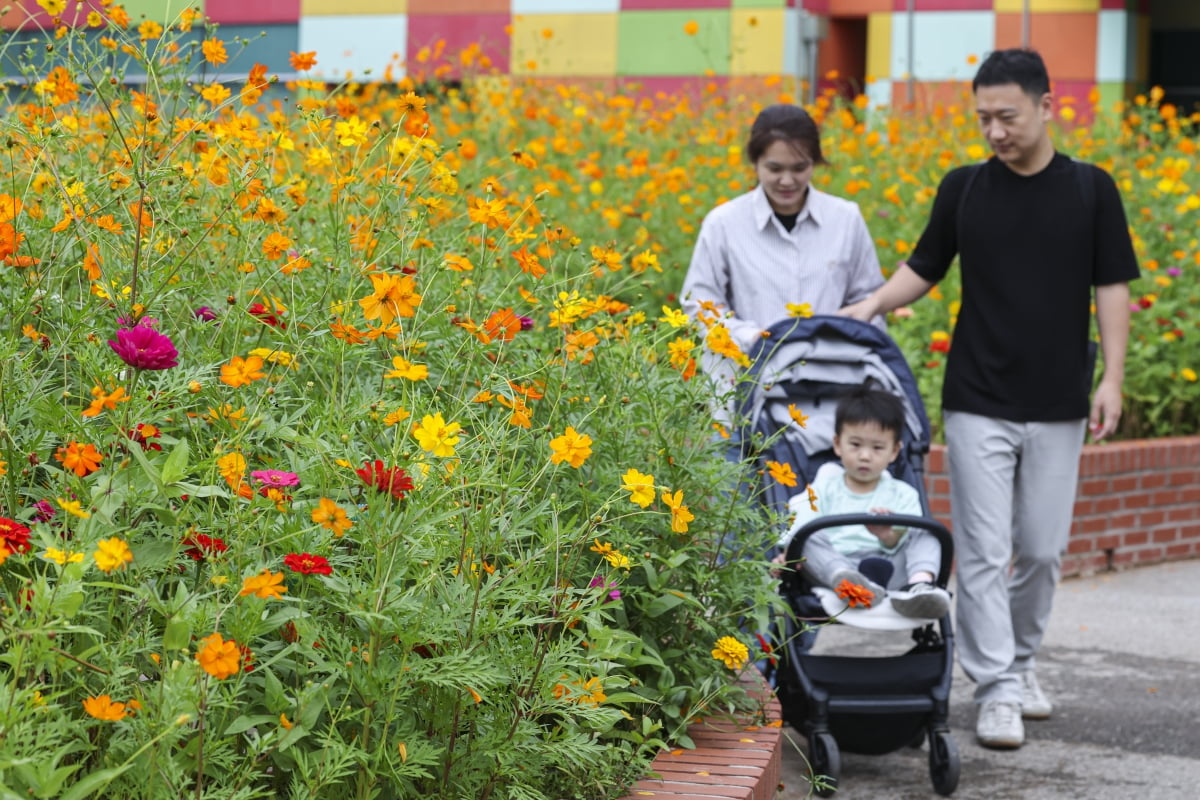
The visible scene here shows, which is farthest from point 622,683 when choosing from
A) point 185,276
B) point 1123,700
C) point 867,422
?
point 1123,700

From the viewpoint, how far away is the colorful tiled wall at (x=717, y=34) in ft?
55.1

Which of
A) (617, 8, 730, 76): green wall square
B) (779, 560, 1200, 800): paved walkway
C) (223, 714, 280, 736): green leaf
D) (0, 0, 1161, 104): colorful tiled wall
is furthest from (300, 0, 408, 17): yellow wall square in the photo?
(223, 714, 280, 736): green leaf

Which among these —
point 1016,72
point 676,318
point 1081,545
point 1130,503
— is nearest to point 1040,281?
point 1016,72

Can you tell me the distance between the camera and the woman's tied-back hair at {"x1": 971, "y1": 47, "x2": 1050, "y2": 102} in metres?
4.40

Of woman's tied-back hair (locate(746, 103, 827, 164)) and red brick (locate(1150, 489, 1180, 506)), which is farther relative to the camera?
red brick (locate(1150, 489, 1180, 506))

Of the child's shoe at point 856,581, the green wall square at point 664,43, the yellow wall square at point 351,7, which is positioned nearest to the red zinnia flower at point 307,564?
the child's shoe at point 856,581

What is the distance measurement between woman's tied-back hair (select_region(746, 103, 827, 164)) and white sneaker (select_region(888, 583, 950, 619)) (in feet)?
4.47

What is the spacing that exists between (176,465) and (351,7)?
1691 cm

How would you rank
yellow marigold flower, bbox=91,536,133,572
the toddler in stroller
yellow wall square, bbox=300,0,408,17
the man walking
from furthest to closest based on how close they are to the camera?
1. yellow wall square, bbox=300,0,408,17
2. the man walking
3. the toddler in stroller
4. yellow marigold flower, bbox=91,536,133,572

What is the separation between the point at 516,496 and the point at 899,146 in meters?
6.89

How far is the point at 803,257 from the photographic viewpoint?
473 centimetres

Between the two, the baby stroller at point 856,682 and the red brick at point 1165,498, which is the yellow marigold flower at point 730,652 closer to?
the baby stroller at point 856,682

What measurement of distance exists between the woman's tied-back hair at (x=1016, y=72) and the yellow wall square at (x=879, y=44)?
1369 centimetres

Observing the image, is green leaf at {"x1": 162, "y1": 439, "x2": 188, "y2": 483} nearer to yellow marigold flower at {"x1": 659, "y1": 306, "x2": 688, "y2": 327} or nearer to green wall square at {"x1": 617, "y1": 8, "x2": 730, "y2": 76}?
yellow marigold flower at {"x1": 659, "y1": 306, "x2": 688, "y2": 327}
